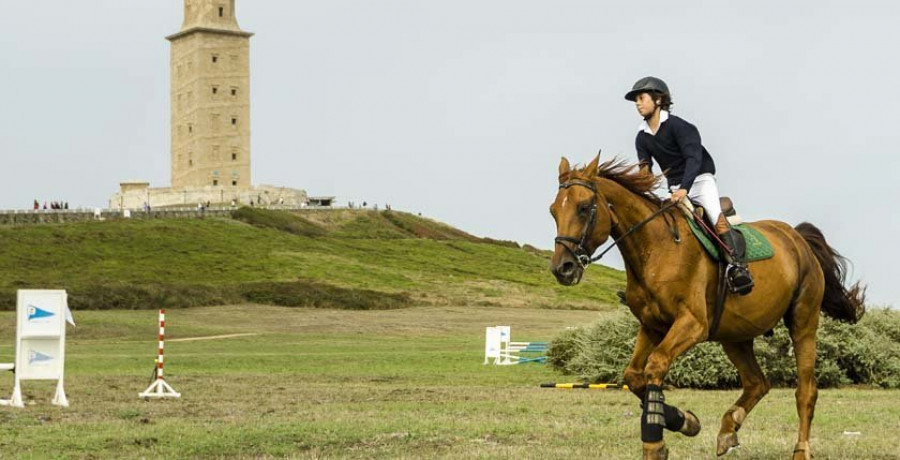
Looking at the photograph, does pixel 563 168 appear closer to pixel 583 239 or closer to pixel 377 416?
pixel 583 239

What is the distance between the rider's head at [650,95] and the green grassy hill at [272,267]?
62.9m

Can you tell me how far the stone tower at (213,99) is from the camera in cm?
15438

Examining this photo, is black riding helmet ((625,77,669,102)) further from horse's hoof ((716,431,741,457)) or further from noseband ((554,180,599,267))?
horse's hoof ((716,431,741,457))

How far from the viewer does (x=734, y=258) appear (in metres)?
12.9

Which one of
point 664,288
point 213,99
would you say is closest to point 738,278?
point 664,288

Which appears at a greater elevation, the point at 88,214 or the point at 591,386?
the point at 88,214

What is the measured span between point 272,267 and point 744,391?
86.1 m

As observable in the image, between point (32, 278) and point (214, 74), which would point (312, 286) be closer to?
point (32, 278)

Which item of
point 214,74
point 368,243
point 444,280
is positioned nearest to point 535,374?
Result: point 444,280

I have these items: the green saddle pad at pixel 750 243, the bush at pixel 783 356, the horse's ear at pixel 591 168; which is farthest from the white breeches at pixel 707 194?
the bush at pixel 783 356

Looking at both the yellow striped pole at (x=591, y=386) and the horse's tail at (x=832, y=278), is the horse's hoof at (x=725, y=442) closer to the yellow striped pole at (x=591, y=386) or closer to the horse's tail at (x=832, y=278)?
the horse's tail at (x=832, y=278)

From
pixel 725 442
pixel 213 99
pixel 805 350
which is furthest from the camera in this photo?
pixel 213 99

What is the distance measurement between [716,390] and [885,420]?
744 cm

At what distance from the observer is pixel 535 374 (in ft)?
103
